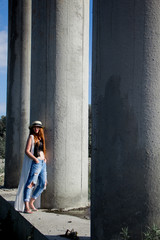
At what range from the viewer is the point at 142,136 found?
12.3 ft

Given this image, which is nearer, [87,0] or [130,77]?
[130,77]

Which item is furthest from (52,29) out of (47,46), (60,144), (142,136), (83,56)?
(142,136)

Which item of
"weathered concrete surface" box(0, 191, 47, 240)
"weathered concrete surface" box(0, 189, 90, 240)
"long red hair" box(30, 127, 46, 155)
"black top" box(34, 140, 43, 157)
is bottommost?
"weathered concrete surface" box(0, 191, 47, 240)

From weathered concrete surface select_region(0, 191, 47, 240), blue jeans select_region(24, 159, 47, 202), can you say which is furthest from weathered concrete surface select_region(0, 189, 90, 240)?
blue jeans select_region(24, 159, 47, 202)

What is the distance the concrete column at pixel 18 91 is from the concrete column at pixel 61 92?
11.2ft

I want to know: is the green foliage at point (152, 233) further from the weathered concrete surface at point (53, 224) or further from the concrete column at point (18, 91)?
the concrete column at point (18, 91)

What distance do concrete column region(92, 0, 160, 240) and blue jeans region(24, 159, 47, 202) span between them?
11.3ft

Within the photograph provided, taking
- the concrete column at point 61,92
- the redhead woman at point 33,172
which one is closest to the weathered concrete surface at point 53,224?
the redhead woman at point 33,172

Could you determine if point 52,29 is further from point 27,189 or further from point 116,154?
point 116,154

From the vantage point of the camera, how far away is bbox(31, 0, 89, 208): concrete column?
24.7 feet

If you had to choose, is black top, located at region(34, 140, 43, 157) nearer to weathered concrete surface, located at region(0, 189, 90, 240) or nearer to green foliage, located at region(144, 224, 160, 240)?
weathered concrete surface, located at region(0, 189, 90, 240)

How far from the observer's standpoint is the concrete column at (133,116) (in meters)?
3.74

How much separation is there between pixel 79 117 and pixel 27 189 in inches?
81.3

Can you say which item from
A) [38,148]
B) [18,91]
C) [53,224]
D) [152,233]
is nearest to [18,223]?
[53,224]
